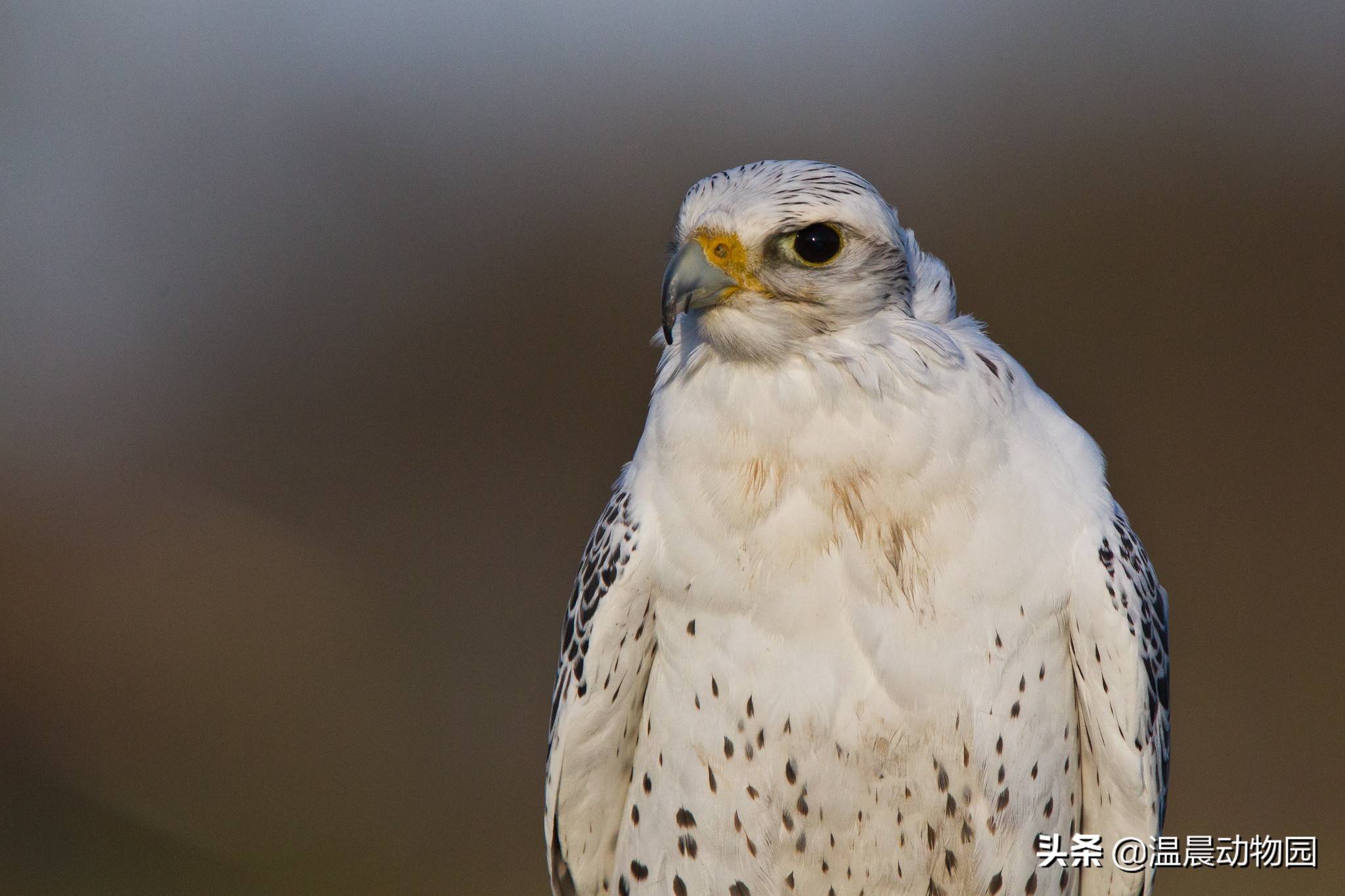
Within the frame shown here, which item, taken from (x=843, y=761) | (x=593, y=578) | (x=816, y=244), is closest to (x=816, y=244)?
(x=816, y=244)

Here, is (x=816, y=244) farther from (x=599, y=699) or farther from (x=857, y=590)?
(x=599, y=699)

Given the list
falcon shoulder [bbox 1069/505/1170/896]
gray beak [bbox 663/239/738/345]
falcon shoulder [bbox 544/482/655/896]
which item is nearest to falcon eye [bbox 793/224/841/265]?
gray beak [bbox 663/239/738/345]

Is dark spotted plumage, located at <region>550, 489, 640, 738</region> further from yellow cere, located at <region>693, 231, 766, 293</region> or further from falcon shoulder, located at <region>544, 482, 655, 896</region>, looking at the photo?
yellow cere, located at <region>693, 231, 766, 293</region>

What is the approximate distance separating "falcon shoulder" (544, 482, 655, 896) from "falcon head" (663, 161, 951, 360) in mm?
510

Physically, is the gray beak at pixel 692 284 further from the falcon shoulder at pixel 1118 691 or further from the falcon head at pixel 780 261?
the falcon shoulder at pixel 1118 691

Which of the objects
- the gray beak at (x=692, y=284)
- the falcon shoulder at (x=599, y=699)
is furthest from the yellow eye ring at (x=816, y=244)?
the falcon shoulder at (x=599, y=699)

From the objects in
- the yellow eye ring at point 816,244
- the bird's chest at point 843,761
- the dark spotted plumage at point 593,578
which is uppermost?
the yellow eye ring at point 816,244

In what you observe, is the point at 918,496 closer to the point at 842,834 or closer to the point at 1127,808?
the point at 842,834

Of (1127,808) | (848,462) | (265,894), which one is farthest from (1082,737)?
(265,894)

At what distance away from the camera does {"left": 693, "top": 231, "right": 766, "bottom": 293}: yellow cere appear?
184 cm

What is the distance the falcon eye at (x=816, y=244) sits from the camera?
6.01 ft

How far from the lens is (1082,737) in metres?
2.15

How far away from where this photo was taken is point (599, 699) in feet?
7.30

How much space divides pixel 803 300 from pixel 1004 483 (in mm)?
516
